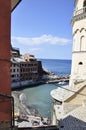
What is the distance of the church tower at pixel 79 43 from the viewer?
14.6 meters

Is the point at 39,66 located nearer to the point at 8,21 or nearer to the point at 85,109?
the point at 85,109

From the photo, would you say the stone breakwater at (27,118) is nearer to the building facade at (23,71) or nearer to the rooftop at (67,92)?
the rooftop at (67,92)

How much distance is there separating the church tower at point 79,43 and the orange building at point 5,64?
10301 mm

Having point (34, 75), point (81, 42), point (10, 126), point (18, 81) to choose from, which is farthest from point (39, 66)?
point (10, 126)

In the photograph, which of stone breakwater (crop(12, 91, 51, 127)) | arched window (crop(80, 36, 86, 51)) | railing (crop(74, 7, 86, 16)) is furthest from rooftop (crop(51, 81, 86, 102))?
railing (crop(74, 7, 86, 16))

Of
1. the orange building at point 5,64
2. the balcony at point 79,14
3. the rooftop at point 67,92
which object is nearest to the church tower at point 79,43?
the balcony at point 79,14

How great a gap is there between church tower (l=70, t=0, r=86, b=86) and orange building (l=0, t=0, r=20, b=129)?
406 inches

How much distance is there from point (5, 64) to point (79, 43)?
1136 cm

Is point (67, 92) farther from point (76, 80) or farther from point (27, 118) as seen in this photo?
point (27, 118)

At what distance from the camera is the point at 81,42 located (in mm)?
14977

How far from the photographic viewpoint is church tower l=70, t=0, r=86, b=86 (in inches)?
573

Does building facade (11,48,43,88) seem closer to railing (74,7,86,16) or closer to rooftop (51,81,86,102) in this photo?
railing (74,7,86,16)

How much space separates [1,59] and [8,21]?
1.99ft

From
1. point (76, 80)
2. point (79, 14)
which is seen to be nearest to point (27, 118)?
point (76, 80)
